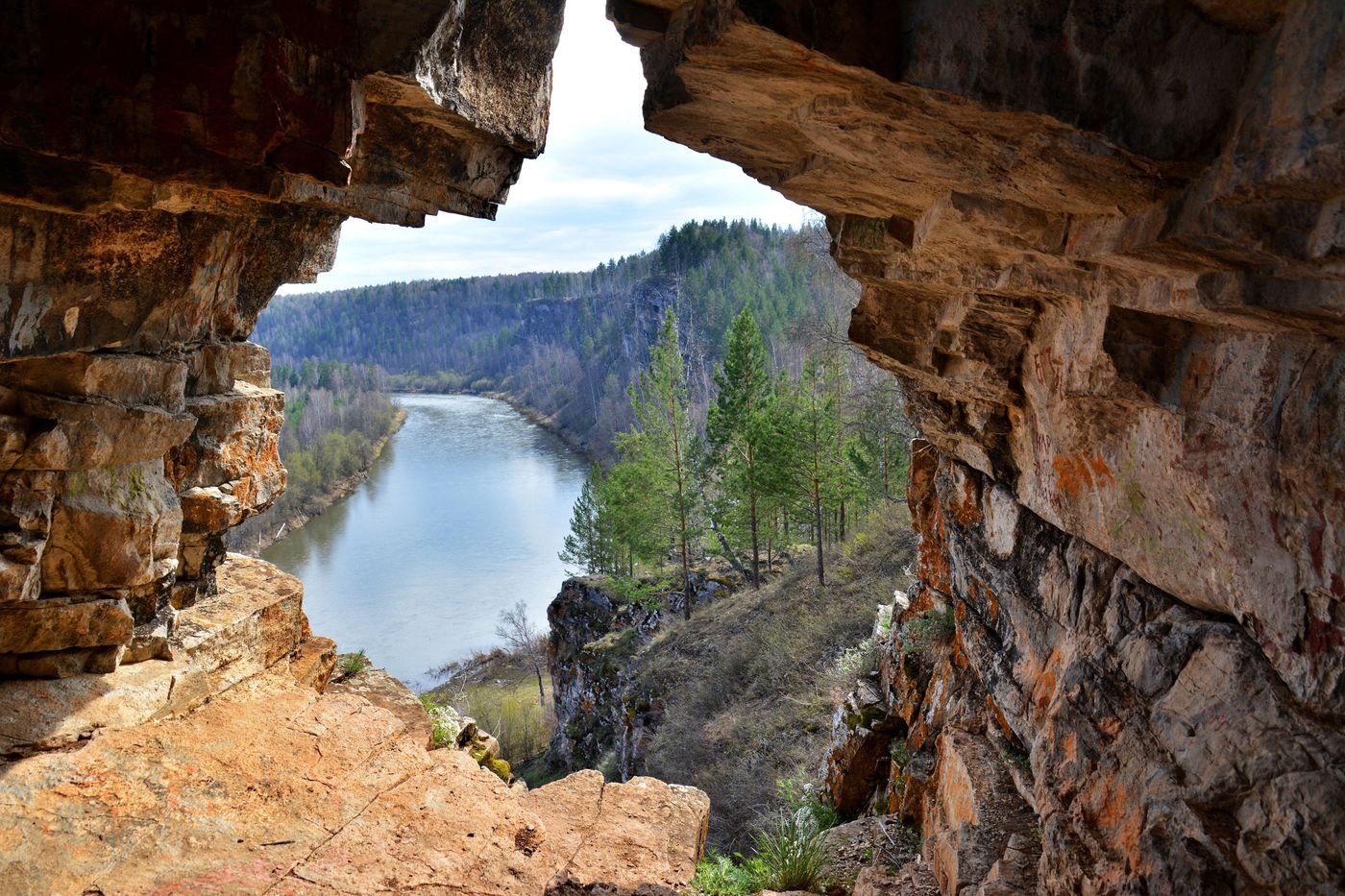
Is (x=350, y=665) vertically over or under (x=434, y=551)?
over

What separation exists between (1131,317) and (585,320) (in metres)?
100

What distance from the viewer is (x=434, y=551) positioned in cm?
4341

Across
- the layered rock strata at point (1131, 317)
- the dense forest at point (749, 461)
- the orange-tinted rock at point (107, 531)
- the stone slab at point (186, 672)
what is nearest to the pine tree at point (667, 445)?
the dense forest at point (749, 461)

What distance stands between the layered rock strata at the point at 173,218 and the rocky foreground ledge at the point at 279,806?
0.83 m

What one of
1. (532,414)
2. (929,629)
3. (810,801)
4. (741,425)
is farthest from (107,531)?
(532,414)

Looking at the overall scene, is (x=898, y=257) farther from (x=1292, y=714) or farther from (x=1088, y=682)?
(x=1292, y=714)

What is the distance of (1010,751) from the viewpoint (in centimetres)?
671

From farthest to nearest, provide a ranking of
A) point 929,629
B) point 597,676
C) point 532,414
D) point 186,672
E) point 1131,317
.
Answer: point 532,414
point 597,676
point 929,629
point 186,672
point 1131,317

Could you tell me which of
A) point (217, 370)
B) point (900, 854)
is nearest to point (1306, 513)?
point (900, 854)

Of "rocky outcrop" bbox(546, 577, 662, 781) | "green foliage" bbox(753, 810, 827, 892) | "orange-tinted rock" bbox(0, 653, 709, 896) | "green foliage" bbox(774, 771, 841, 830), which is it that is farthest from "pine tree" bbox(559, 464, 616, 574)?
"green foliage" bbox(753, 810, 827, 892)

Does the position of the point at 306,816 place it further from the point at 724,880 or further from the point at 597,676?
the point at 597,676

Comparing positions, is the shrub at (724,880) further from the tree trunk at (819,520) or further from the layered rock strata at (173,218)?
the tree trunk at (819,520)

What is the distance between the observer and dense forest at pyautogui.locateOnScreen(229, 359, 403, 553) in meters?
49.5

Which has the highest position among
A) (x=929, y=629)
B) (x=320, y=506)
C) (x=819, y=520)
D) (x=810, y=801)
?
(x=929, y=629)
